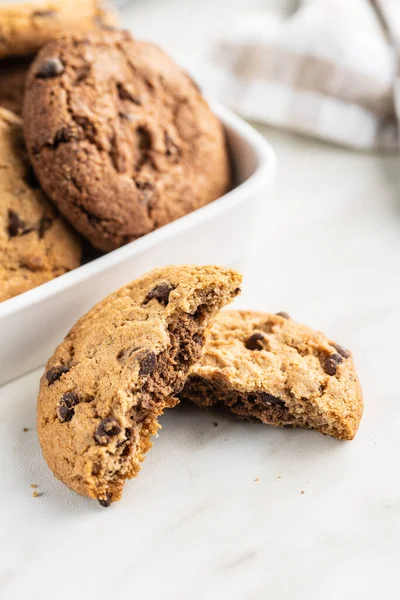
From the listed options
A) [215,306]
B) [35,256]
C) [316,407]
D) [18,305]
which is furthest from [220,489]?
[35,256]

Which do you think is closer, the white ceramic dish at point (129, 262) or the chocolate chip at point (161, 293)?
the chocolate chip at point (161, 293)

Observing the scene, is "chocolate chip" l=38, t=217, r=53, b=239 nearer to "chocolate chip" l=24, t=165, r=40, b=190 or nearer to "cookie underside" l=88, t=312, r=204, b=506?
"chocolate chip" l=24, t=165, r=40, b=190

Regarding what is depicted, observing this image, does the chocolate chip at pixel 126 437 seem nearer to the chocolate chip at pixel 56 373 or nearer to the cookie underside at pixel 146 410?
the cookie underside at pixel 146 410

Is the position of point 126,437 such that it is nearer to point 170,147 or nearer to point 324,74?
point 170,147

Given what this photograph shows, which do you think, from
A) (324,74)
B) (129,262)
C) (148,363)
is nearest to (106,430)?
(148,363)

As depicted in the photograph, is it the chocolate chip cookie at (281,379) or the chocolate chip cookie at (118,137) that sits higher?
the chocolate chip cookie at (118,137)

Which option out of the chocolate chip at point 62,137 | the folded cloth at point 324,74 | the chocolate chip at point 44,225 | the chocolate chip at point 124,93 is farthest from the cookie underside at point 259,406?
the folded cloth at point 324,74
